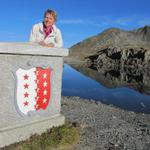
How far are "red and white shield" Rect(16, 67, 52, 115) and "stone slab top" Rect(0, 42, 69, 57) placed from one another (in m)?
0.49

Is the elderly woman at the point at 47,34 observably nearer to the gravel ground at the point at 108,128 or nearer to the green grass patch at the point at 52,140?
the green grass patch at the point at 52,140

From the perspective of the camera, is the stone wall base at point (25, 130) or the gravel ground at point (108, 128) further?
the gravel ground at point (108, 128)

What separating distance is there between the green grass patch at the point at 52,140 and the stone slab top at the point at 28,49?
2.31m

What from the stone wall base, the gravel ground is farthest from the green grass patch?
the gravel ground

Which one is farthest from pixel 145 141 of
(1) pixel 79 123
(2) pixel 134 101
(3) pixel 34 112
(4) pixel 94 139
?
(2) pixel 134 101

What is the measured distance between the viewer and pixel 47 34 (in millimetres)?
12344

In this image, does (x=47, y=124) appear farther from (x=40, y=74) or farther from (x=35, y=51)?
(x=35, y=51)

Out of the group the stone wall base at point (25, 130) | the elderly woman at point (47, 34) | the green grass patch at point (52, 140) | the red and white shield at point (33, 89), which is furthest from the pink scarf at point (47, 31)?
the green grass patch at point (52, 140)

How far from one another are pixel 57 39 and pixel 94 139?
10.8 feet

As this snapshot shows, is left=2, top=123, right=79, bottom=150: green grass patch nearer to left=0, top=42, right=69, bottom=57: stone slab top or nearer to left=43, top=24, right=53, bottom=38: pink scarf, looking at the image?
left=0, top=42, right=69, bottom=57: stone slab top

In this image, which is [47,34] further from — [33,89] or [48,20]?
[33,89]

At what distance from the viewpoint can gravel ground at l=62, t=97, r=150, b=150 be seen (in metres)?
12.2

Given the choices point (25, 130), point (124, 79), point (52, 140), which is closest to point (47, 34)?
point (25, 130)

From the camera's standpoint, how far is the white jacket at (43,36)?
40.0ft
